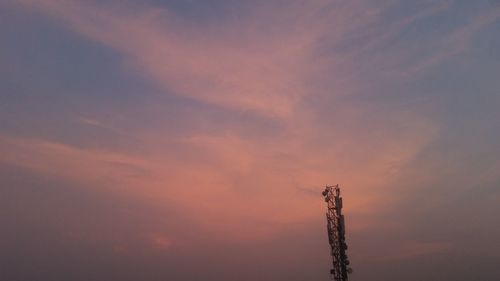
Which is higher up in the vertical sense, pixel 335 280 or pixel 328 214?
pixel 328 214

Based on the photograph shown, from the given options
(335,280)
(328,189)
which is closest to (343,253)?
(335,280)

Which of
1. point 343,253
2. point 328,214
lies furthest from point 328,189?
point 343,253

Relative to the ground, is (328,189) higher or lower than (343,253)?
higher

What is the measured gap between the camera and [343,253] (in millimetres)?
30516

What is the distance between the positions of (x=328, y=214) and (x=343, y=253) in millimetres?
3049

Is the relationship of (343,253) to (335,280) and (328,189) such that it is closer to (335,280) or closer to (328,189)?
(335,280)

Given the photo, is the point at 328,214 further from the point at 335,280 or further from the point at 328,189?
the point at 335,280

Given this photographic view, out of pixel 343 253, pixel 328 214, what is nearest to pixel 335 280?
pixel 343 253

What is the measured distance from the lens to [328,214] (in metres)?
31.8

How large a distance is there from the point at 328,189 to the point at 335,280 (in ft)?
21.9

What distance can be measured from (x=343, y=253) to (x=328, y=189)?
483 cm

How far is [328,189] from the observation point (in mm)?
32031

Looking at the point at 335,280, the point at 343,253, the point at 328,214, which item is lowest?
the point at 335,280

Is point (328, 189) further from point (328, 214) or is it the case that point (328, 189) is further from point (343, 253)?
point (343, 253)
